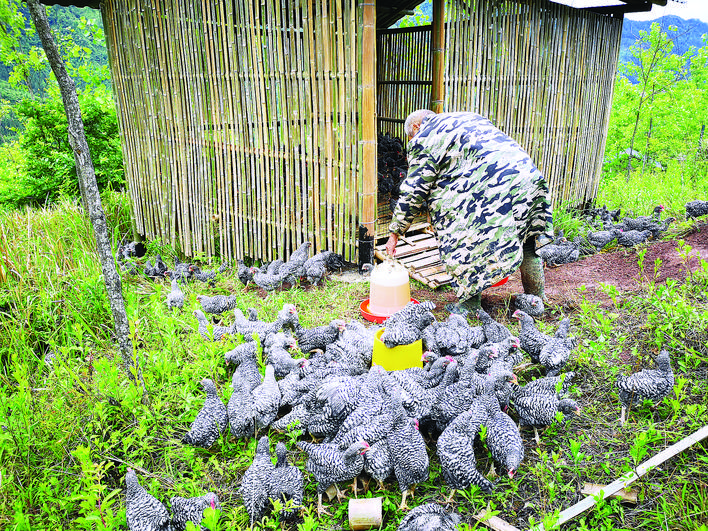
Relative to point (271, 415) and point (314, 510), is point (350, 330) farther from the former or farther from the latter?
point (314, 510)

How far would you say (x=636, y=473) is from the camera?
8.07 ft

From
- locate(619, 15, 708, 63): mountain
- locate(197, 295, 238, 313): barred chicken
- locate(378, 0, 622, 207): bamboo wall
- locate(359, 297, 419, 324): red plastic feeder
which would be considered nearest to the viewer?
locate(359, 297, 419, 324): red plastic feeder

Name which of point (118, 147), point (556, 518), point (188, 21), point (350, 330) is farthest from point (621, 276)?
point (118, 147)

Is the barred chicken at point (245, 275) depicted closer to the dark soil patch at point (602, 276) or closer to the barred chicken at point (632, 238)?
the dark soil patch at point (602, 276)

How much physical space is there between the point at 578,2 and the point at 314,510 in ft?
21.5

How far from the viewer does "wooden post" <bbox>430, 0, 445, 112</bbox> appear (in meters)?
5.39

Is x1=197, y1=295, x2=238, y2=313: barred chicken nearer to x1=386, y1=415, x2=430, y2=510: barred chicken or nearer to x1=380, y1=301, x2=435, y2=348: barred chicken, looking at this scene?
x1=380, y1=301, x2=435, y2=348: barred chicken

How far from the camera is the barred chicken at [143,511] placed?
239cm

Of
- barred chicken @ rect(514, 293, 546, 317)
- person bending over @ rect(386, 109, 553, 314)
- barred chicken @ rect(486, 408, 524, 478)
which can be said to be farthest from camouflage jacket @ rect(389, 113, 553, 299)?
barred chicken @ rect(486, 408, 524, 478)

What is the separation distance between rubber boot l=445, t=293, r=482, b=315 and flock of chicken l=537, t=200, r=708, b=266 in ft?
5.19

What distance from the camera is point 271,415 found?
3.05m

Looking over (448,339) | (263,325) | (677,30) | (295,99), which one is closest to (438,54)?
(295,99)

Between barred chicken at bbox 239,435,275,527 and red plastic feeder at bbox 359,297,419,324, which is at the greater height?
red plastic feeder at bbox 359,297,419,324

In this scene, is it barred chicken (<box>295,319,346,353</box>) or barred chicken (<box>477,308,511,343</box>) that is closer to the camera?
barred chicken (<box>477,308,511,343</box>)
